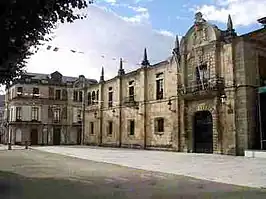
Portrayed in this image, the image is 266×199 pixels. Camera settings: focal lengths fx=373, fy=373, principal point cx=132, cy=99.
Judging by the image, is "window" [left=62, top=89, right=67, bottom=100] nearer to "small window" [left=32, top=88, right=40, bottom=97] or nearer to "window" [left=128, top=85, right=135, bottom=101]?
"small window" [left=32, top=88, right=40, bottom=97]

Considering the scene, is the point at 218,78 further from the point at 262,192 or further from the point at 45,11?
the point at 45,11

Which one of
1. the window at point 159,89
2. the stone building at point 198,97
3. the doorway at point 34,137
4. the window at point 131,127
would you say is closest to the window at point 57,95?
the doorway at point 34,137

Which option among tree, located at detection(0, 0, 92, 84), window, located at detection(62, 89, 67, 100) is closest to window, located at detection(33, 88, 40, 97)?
window, located at detection(62, 89, 67, 100)

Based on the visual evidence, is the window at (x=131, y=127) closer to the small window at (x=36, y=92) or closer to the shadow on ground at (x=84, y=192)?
the small window at (x=36, y=92)

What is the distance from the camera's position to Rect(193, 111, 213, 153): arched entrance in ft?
92.9

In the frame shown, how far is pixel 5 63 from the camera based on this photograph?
10773 millimetres

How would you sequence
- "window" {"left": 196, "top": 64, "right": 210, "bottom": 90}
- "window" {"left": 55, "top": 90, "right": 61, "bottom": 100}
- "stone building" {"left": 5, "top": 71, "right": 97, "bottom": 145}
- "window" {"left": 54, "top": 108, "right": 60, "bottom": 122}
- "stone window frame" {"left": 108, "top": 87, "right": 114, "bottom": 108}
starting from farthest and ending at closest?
"window" {"left": 55, "top": 90, "right": 61, "bottom": 100} < "window" {"left": 54, "top": 108, "right": 60, "bottom": 122} < "stone building" {"left": 5, "top": 71, "right": 97, "bottom": 145} < "stone window frame" {"left": 108, "top": 87, "right": 114, "bottom": 108} < "window" {"left": 196, "top": 64, "right": 210, "bottom": 90}

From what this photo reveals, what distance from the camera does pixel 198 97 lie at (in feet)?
94.3

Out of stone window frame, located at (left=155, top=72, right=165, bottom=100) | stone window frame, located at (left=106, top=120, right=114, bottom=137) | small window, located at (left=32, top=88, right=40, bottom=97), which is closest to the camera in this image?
stone window frame, located at (left=155, top=72, right=165, bottom=100)

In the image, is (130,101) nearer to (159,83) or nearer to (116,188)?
(159,83)

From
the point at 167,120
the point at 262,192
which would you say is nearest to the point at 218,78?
the point at 167,120

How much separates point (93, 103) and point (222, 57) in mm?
25022

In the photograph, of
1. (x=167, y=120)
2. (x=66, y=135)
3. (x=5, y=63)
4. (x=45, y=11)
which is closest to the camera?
(x=45, y=11)

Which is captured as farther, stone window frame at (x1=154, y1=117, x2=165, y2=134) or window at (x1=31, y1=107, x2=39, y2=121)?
window at (x1=31, y1=107, x2=39, y2=121)
